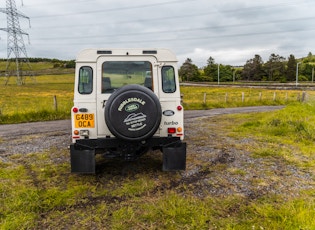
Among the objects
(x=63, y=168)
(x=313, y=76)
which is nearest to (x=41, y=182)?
(x=63, y=168)

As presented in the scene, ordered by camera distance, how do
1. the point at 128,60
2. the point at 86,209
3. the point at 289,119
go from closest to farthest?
the point at 86,209 < the point at 128,60 < the point at 289,119

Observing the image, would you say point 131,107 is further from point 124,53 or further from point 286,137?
point 286,137

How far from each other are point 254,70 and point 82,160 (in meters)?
104

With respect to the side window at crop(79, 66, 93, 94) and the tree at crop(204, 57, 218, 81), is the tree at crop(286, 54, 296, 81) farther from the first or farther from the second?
the side window at crop(79, 66, 93, 94)

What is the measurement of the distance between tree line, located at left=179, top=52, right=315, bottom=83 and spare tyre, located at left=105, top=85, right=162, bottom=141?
95188 mm

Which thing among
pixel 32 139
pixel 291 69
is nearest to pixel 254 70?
pixel 291 69

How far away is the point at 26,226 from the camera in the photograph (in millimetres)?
3650

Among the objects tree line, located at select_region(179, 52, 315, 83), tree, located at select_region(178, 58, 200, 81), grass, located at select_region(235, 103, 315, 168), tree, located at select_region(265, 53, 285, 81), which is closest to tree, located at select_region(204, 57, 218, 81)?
tree line, located at select_region(179, 52, 315, 83)

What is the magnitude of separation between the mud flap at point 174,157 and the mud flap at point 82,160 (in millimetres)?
1430

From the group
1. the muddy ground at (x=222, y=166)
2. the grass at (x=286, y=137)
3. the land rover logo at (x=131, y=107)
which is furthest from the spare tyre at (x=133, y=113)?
the grass at (x=286, y=137)

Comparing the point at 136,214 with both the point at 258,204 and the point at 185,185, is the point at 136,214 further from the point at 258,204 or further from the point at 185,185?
the point at 258,204

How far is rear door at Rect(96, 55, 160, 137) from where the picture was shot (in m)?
5.46

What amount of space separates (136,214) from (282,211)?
213 cm

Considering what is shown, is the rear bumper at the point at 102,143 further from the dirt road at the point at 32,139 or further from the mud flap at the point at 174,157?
the dirt road at the point at 32,139
